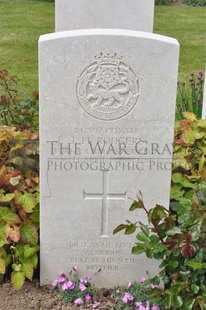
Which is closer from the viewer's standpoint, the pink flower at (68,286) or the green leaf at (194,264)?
the green leaf at (194,264)

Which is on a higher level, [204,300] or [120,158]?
[120,158]

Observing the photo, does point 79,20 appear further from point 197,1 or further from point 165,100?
point 197,1

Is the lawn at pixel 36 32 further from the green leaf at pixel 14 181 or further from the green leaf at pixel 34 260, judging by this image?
the green leaf at pixel 34 260

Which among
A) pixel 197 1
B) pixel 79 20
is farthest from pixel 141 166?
pixel 197 1

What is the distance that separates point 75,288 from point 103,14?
3086 millimetres

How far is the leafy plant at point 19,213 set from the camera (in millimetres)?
3330

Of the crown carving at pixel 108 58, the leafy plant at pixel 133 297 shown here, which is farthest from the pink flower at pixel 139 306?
the crown carving at pixel 108 58

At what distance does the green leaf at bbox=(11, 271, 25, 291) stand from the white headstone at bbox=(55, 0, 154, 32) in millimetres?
2931

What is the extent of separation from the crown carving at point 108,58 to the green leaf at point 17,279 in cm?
126

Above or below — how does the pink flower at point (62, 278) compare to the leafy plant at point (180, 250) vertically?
below

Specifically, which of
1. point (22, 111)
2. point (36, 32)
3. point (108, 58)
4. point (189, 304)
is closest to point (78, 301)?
point (189, 304)

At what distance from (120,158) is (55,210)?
0.47 meters

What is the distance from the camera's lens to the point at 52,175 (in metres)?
3.24

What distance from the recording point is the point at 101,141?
3174 mm
